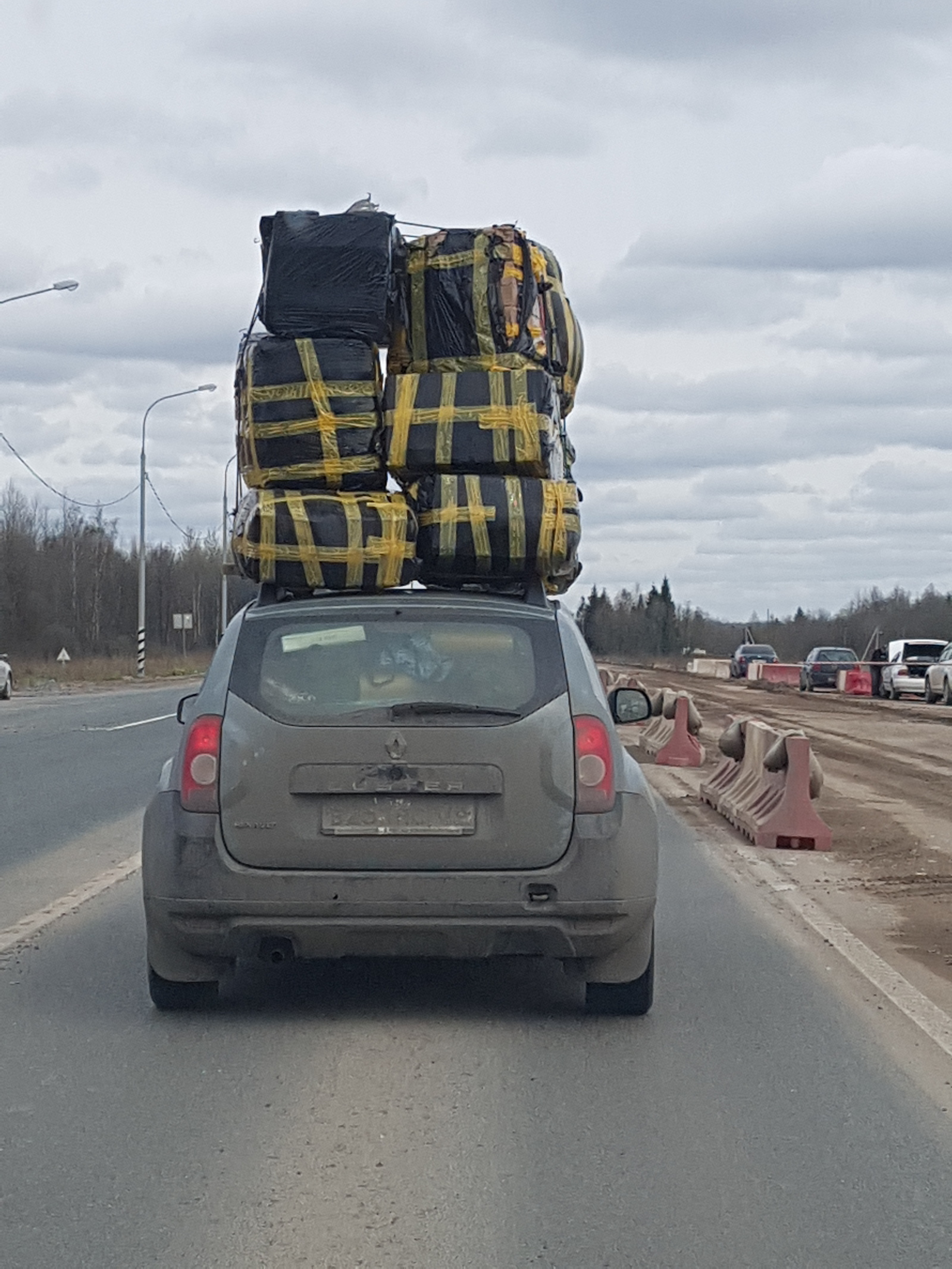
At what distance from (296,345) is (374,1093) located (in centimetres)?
387

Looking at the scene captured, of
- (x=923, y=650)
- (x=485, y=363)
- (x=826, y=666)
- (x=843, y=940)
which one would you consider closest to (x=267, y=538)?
(x=485, y=363)

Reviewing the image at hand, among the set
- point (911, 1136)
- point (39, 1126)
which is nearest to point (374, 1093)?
point (39, 1126)

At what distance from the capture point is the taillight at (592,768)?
20.6 feet

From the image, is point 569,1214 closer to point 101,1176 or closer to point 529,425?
point 101,1176

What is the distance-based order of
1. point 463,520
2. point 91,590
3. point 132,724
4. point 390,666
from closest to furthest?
point 390,666, point 463,520, point 132,724, point 91,590

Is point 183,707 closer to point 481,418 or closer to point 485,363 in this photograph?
point 481,418

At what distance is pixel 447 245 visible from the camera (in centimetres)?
880

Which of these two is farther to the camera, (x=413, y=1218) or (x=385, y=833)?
(x=385, y=833)

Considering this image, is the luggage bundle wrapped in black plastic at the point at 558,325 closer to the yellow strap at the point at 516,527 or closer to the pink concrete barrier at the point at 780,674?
the yellow strap at the point at 516,527

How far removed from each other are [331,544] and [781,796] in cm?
631

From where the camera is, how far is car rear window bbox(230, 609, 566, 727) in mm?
6387

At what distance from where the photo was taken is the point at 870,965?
7.81 m

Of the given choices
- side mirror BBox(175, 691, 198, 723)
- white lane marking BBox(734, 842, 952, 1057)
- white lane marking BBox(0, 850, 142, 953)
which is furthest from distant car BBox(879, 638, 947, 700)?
side mirror BBox(175, 691, 198, 723)

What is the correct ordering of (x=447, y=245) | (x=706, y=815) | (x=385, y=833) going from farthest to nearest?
1. (x=706, y=815)
2. (x=447, y=245)
3. (x=385, y=833)
